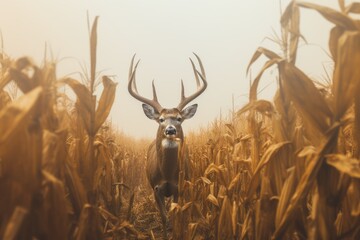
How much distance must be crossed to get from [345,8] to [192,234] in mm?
2075

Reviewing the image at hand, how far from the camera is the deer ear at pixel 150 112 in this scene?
5.61 meters

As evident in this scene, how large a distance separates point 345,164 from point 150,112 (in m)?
4.55

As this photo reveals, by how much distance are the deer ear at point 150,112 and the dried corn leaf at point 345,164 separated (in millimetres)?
4399

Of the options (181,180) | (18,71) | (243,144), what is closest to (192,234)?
(181,180)

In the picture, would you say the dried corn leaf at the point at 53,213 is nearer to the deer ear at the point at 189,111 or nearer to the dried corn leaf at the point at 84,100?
the dried corn leaf at the point at 84,100

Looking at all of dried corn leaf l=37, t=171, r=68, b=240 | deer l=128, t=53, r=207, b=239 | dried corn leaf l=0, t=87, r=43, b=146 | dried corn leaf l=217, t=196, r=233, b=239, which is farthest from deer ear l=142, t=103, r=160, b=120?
dried corn leaf l=0, t=87, r=43, b=146

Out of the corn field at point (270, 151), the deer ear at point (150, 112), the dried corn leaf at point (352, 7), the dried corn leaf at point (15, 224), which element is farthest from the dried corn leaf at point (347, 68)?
the deer ear at point (150, 112)

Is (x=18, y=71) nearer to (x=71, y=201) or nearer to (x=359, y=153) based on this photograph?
(x=71, y=201)

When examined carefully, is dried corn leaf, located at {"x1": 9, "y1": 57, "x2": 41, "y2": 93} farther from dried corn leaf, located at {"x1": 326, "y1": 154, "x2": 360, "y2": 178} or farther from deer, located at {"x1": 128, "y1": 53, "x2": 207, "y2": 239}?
deer, located at {"x1": 128, "y1": 53, "x2": 207, "y2": 239}

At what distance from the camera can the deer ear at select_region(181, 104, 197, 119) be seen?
229 inches

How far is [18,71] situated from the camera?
1.31 m

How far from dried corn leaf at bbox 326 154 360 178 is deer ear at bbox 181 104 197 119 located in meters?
4.53

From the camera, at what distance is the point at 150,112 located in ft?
18.5

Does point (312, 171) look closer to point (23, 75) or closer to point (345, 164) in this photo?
point (345, 164)
